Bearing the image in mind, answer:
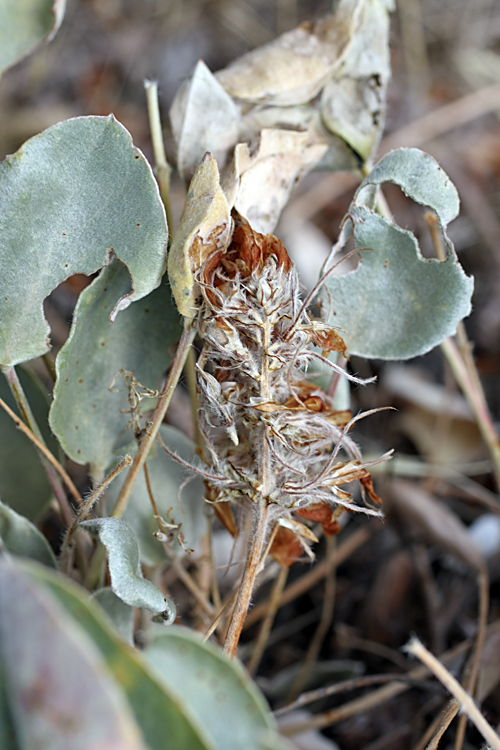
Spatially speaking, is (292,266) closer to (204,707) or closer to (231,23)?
(204,707)

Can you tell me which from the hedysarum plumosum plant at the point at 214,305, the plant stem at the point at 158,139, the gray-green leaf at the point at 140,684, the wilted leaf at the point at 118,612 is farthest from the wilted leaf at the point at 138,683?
the plant stem at the point at 158,139

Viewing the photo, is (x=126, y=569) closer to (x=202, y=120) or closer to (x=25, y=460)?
(x=25, y=460)

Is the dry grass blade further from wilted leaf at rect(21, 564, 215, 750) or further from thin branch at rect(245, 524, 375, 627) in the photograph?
wilted leaf at rect(21, 564, 215, 750)

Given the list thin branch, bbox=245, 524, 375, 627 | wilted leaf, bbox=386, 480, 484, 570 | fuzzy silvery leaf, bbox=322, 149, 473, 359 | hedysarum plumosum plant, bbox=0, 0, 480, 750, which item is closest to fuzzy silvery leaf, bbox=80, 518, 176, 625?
hedysarum plumosum plant, bbox=0, 0, 480, 750

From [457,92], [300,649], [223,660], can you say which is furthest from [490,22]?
[223,660]

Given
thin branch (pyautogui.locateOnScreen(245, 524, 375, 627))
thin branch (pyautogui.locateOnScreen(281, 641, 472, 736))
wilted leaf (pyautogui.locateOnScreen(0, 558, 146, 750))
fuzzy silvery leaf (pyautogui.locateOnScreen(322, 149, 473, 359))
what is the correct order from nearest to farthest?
wilted leaf (pyautogui.locateOnScreen(0, 558, 146, 750)) < fuzzy silvery leaf (pyautogui.locateOnScreen(322, 149, 473, 359)) < thin branch (pyautogui.locateOnScreen(281, 641, 472, 736)) < thin branch (pyautogui.locateOnScreen(245, 524, 375, 627))

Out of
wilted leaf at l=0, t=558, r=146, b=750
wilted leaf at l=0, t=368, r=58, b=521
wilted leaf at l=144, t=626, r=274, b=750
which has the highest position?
wilted leaf at l=0, t=558, r=146, b=750
